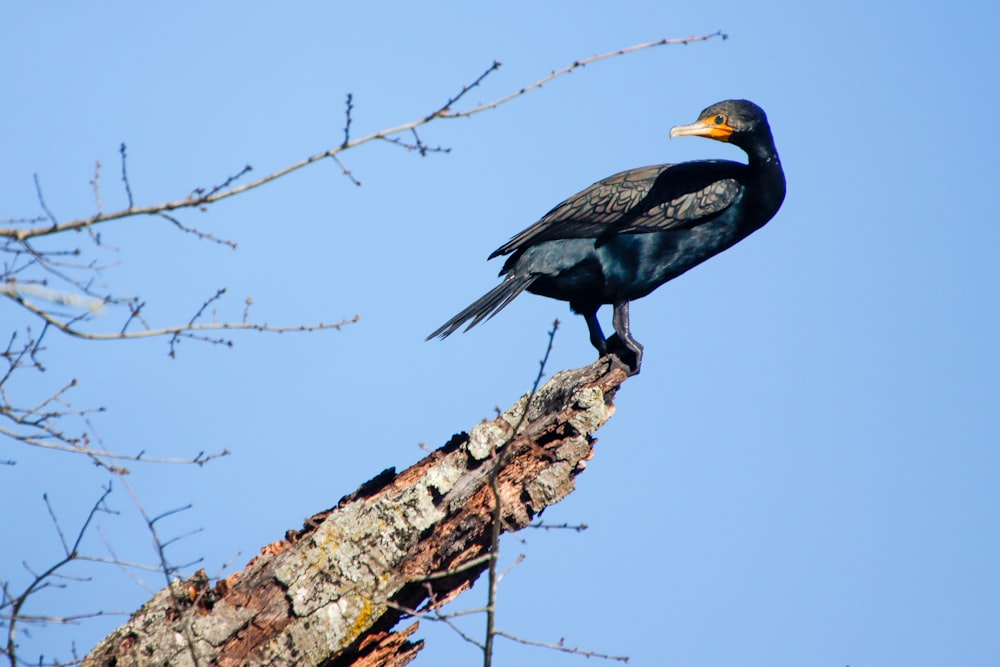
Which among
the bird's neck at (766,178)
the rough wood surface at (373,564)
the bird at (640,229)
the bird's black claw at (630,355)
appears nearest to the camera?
the rough wood surface at (373,564)

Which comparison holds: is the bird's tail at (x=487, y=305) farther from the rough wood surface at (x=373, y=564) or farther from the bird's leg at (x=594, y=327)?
the rough wood surface at (x=373, y=564)

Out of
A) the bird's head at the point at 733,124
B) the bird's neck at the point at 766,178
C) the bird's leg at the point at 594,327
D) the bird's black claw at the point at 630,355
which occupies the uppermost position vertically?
the bird's head at the point at 733,124

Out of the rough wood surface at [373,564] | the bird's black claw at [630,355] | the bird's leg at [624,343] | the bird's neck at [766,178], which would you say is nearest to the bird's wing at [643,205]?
the bird's neck at [766,178]

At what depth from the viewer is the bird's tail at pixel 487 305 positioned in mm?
5938

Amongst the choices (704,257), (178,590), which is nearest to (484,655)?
(178,590)

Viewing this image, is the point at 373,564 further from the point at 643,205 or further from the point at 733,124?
the point at 733,124

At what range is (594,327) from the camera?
626 cm

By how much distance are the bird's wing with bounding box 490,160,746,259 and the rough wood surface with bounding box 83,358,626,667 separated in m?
1.67

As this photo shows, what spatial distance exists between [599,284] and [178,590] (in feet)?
9.91

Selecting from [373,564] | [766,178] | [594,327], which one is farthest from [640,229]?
[373,564]

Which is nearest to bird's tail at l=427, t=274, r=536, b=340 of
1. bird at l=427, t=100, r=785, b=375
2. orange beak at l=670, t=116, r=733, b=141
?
bird at l=427, t=100, r=785, b=375

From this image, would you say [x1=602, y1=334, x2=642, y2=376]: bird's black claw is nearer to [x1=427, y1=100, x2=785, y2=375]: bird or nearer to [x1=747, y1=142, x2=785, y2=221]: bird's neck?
[x1=427, y1=100, x2=785, y2=375]: bird

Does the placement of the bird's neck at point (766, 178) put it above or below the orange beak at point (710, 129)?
below

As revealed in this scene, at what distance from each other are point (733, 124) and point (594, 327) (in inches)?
55.4
